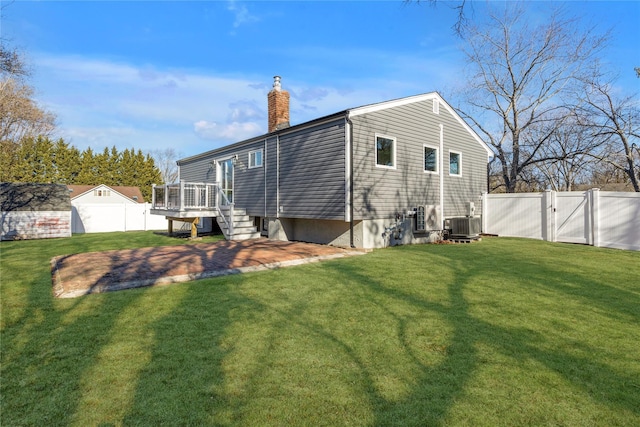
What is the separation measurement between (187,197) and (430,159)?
9270mm

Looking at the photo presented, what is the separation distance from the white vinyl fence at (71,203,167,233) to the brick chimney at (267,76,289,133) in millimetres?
10113

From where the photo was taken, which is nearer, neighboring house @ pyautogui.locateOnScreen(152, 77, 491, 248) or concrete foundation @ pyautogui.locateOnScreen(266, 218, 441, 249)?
neighboring house @ pyautogui.locateOnScreen(152, 77, 491, 248)

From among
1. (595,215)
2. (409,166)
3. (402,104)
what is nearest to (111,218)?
(409,166)

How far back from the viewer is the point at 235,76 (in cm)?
1602

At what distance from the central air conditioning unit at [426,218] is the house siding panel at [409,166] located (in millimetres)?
407

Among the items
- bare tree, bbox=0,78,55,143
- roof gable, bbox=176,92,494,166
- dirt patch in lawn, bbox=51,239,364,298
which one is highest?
bare tree, bbox=0,78,55,143

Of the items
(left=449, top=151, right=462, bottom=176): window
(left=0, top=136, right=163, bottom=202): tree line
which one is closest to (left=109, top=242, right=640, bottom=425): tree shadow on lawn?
(left=449, top=151, right=462, bottom=176): window

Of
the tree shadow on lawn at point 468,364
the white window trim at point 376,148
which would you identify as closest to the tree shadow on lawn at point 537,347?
the tree shadow on lawn at point 468,364

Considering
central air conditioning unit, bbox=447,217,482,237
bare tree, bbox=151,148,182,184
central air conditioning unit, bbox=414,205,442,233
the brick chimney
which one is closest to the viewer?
central air conditioning unit, bbox=414,205,442,233

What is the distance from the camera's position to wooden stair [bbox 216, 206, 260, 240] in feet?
39.2

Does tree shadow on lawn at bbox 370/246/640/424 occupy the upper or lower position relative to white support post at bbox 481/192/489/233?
lower

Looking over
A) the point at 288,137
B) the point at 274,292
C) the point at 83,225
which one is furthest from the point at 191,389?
the point at 83,225

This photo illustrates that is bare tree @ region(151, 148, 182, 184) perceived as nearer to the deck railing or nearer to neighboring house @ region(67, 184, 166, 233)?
neighboring house @ region(67, 184, 166, 233)

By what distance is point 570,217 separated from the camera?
1073 cm
